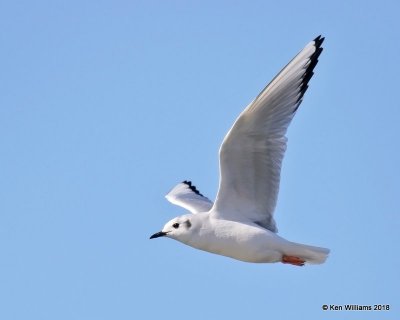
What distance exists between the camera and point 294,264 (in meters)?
11.1

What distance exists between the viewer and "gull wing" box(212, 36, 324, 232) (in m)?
10.7

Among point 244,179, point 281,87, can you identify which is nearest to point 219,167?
point 244,179

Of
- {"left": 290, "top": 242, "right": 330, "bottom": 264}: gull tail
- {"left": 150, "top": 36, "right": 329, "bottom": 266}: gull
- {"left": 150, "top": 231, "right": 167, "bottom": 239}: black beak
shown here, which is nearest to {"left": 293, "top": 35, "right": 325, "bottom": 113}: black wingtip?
{"left": 150, "top": 36, "right": 329, "bottom": 266}: gull

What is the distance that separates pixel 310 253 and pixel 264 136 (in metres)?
1.24

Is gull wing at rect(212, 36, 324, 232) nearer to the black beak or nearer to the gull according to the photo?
the gull

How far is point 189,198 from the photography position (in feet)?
44.4

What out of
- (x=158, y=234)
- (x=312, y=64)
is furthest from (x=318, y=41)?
(x=158, y=234)

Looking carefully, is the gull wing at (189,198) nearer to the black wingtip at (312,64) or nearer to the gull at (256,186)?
the gull at (256,186)

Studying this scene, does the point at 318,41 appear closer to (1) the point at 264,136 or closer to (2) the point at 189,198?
(1) the point at 264,136

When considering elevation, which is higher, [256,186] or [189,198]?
[189,198]

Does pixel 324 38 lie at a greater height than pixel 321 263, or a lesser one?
greater

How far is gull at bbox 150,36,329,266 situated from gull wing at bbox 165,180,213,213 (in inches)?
59.8

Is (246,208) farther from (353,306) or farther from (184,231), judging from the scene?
(353,306)

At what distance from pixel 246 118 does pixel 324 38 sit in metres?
1.08
